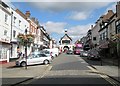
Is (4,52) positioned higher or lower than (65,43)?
lower

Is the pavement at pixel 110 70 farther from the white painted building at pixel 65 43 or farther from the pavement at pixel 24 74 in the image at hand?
the white painted building at pixel 65 43

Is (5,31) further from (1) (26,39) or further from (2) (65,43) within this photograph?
(2) (65,43)

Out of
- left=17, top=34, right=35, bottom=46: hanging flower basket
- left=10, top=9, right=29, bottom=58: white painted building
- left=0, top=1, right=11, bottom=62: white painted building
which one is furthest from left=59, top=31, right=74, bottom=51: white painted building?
left=0, top=1, right=11, bottom=62: white painted building

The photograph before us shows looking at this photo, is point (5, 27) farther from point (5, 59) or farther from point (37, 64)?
point (37, 64)

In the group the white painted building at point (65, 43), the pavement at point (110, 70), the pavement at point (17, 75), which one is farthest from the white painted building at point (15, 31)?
the white painted building at point (65, 43)

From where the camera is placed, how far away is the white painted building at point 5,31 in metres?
35.1

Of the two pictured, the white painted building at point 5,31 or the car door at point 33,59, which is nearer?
the car door at point 33,59

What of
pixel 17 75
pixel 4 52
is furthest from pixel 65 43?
pixel 17 75

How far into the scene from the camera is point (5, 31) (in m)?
37.6

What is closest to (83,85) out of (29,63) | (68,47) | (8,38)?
(29,63)

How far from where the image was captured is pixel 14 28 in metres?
42.7

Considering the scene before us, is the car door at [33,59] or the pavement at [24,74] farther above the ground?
the car door at [33,59]

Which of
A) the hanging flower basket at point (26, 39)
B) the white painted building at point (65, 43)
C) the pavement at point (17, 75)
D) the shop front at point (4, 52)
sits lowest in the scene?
the pavement at point (17, 75)

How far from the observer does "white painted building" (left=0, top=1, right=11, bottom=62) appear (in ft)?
115
